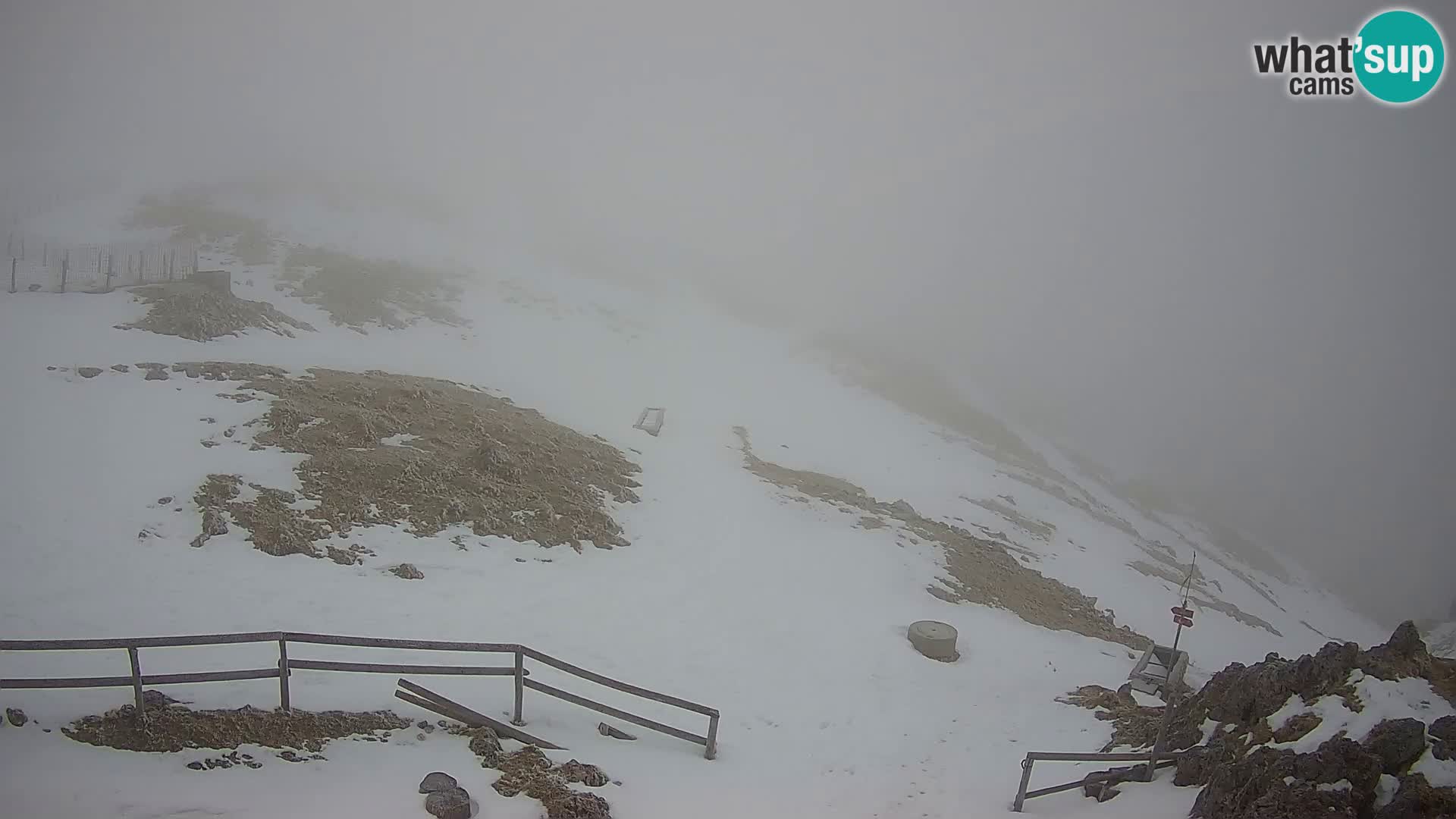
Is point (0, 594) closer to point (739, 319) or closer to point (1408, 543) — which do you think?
point (739, 319)

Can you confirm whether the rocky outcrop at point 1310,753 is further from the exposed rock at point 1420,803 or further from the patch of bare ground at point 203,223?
the patch of bare ground at point 203,223

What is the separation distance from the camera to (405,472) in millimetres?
18250

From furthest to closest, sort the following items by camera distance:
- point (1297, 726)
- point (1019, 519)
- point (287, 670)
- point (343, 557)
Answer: point (1019, 519) < point (343, 557) < point (1297, 726) < point (287, 670)

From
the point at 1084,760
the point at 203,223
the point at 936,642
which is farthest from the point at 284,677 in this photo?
the point at 203,223

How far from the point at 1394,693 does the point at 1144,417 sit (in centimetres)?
10895

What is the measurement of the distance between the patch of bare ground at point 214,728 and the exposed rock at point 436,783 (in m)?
1.51

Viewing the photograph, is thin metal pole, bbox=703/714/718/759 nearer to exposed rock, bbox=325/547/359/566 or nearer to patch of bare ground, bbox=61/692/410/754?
patch of bare ground, bbox=61/692/410/754

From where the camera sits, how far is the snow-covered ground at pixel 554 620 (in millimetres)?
8930

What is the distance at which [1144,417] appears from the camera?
10475 centimetres

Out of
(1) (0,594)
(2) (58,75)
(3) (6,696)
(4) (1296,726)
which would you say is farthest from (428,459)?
(2) (58,75)

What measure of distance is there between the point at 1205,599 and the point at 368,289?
154ft

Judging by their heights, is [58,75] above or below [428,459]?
above

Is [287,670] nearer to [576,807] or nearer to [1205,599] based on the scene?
[576,807]

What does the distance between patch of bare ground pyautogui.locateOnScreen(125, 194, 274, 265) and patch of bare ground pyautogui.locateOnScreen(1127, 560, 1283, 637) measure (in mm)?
50724
